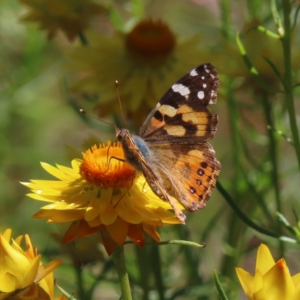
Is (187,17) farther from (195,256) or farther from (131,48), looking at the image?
(195,256)

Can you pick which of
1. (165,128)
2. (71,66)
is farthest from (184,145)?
(71,66)

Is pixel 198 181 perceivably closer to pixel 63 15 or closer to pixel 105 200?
pixel 105 200

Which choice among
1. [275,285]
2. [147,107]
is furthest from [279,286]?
[147,107]

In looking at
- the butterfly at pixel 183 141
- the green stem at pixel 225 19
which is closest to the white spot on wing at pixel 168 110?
the butterfly at pixel 183 141

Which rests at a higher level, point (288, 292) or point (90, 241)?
point (288, 292)

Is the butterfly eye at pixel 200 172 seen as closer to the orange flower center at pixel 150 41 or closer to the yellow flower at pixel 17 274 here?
the yellow flower at pixel 17 274

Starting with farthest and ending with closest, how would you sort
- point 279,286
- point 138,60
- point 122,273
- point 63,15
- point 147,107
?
point 138,60, point 63,15, point 147,107, point 122,273, point 279,286
